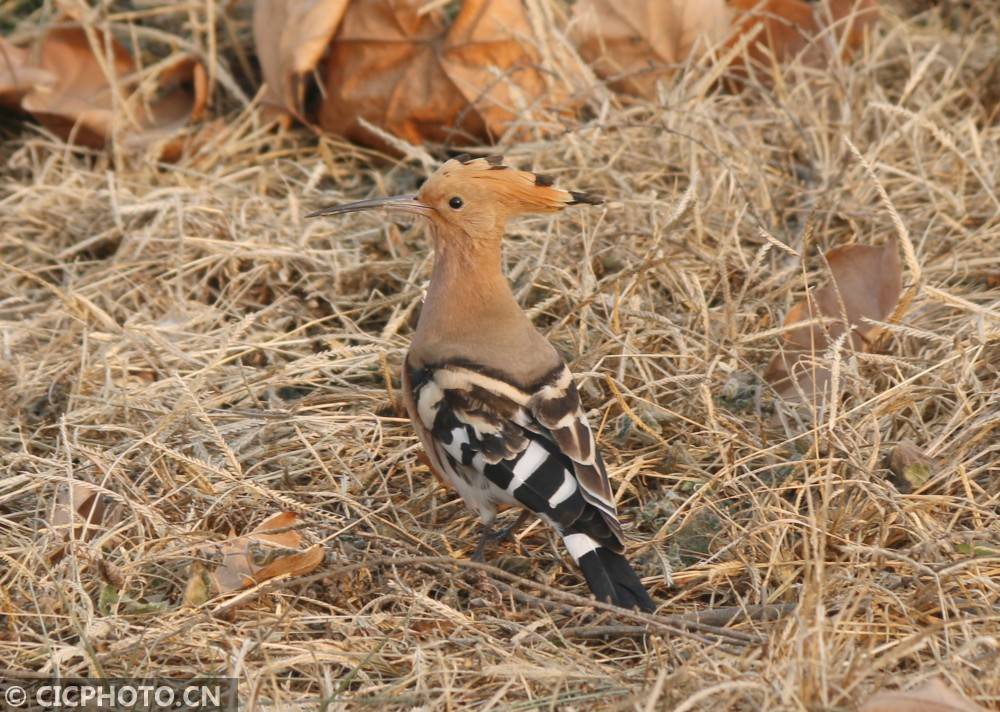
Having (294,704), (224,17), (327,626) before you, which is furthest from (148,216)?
(294,704)

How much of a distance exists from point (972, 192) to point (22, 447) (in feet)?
8.25

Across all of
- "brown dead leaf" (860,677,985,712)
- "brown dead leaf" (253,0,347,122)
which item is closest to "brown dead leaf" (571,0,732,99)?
"brown dead leaf" (253,0,347,122)

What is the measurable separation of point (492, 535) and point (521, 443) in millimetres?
249

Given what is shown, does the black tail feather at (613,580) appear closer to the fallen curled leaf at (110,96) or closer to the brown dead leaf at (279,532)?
the brown dead leaf at (279,532)

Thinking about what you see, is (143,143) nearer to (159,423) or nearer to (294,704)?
(159,423)

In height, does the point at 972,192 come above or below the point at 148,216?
above

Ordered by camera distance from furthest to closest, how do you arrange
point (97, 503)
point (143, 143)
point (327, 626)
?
point (143, 143) → point (97, 503) → point (327, 626)

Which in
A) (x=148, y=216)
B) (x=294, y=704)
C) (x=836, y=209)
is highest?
(x=836, y=209)

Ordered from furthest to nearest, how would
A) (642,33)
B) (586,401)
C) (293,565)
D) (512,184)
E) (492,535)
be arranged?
(642,33), (586,401), (512,184), (492,535), (293,565)

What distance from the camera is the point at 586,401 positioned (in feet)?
9.80

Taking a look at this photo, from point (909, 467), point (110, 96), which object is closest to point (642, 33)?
point (110, 96)

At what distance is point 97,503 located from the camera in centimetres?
261
